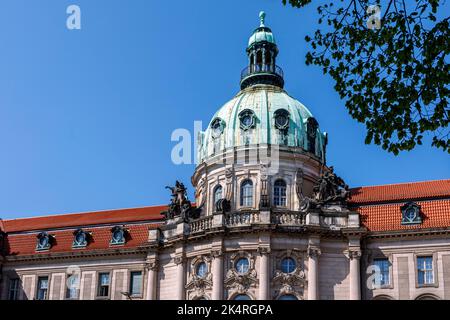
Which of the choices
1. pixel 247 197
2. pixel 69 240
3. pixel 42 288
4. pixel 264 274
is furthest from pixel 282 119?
pixel 42 288

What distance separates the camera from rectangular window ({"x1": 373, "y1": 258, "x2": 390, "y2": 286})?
4419cm

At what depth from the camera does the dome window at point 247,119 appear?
163 feet

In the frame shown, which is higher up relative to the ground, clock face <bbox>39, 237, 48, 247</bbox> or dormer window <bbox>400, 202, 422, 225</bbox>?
dormer window <bbox>400, 202, 422, 225</bbox>

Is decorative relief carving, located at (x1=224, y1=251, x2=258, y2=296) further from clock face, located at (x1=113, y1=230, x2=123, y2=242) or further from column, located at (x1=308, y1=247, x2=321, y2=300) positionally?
clock face, located at (x1=113, y1=230, x2=123, y2=242)

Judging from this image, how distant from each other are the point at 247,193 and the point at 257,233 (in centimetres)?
464

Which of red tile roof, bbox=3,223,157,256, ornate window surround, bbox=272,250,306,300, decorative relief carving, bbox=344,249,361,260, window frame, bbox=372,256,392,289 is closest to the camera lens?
ornate window surround, bbox=272,250,306,300

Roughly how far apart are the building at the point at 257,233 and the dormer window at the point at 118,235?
0.25 feet

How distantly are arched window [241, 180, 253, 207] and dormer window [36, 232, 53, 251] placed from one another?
1569 centimetres

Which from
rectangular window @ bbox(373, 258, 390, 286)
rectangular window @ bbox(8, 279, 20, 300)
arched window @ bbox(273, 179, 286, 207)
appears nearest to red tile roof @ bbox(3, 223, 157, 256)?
rectangular window @ bbox(8, 279, 20, 300)

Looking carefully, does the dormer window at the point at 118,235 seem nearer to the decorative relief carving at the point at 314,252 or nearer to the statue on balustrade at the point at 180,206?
the statue on balustrade at the point at 180,206

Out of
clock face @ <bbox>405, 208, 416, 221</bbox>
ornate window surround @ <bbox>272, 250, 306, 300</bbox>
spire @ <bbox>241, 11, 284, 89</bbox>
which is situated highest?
spire @ <bbox>241, 11, 284, 89</bbox>
